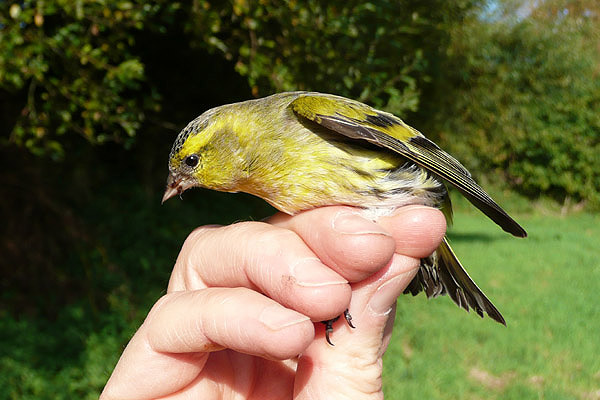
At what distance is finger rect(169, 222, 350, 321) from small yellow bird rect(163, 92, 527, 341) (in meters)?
0.17

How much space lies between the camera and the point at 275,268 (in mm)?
1541

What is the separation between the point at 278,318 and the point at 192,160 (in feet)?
3.16

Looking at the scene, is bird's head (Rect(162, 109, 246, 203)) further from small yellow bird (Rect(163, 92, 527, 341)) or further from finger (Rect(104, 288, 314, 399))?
finger (Rect(104, 288, 314, 399))

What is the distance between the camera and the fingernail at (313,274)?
150 cm

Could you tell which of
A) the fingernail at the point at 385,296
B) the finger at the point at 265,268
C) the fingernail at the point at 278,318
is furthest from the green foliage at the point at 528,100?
the fingernail at the point at 278,318

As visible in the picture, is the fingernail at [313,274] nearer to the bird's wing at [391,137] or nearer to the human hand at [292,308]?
the human hand at [292,308]

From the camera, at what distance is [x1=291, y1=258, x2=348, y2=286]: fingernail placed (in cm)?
150

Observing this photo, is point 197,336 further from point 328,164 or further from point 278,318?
point 328,164

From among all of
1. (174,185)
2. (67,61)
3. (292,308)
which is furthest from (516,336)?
(67,61)

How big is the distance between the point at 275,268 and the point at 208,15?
3.20 metres

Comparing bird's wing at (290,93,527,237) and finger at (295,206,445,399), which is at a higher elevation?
bird's wing at (290,93,527,237)

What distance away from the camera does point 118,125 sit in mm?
4918

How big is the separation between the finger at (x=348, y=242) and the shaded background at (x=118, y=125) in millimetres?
2489

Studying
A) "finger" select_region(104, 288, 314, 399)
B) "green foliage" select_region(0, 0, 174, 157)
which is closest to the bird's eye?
"finger" select_region(104, 288, 314, 399)
